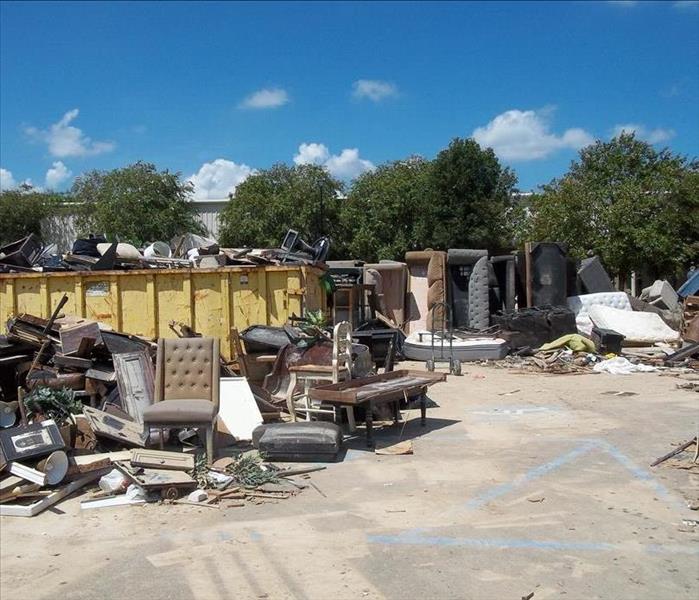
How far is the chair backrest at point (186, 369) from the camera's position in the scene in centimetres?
796

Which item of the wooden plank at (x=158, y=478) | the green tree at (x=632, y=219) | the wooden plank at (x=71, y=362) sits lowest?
the wooden plank at (x=158, y=478)

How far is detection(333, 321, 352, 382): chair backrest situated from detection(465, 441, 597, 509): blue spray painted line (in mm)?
2873

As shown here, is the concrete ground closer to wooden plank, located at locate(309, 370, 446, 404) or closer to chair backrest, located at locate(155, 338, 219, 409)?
wooden plank, located at locate(309, 370, 446, 404)

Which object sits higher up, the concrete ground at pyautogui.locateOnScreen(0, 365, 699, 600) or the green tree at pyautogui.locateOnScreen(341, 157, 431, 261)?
the green tree at pyautogui.locateOnScreen(341, 157, 431, 261)

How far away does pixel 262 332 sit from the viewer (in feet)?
36.6

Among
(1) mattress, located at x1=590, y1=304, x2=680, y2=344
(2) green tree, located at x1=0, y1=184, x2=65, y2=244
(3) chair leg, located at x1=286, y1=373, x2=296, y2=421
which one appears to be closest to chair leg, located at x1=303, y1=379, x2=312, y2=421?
(3) chair leg, located at x1=286, y1=373, x2=296, y2=421

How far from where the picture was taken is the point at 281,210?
1176 inches

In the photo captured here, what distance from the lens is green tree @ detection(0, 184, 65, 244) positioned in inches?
1326

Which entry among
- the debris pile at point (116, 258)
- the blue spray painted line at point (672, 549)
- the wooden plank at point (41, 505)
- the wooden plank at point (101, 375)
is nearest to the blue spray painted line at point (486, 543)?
the blue spray painted line at point (672, 549)

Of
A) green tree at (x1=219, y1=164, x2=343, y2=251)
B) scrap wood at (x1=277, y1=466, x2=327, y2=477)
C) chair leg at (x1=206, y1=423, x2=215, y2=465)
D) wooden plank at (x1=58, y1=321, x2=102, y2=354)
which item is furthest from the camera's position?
green tree at (x1=219, y1=164, x2=343, y2=251)

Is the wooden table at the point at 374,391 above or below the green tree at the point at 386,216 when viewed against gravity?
below

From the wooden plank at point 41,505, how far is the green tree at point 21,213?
30154 millimetres

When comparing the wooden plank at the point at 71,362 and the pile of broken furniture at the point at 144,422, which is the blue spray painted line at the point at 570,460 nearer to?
the pile of broken furniture at the point at 144,422

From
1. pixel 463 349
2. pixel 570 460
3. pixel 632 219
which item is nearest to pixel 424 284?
pixel 463 349
